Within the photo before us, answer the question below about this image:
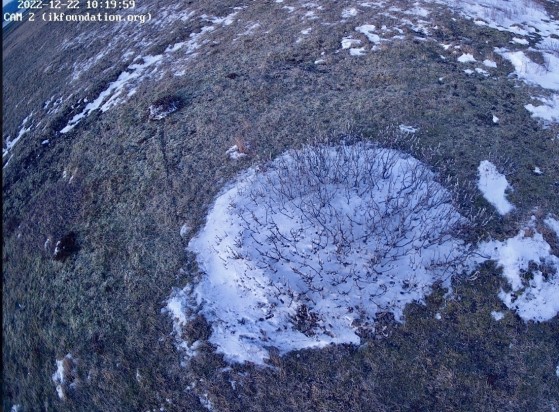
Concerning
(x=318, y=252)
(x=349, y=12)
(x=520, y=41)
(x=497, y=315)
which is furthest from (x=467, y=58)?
(x=318, y=252)

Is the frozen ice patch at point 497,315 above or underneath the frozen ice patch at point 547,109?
underneath

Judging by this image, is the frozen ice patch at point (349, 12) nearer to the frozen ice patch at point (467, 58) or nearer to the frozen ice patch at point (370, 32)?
the frozen ice patch at point (370, 32)

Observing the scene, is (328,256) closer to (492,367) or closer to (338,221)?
(338,221)

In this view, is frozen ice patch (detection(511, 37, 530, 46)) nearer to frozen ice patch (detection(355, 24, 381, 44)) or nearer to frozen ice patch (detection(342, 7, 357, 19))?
frozen ice patch (detection(355, 24, 381, 44))

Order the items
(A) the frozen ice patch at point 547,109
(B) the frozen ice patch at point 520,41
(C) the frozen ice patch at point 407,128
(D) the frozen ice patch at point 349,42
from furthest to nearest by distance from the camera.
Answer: (D) the frozen ice patch at point 349,42 → (B) the frozen ice patch at point 520,41 → (A) the frozen ice patch at point 547,109 → (C) the frozen ice patch at point 407,128

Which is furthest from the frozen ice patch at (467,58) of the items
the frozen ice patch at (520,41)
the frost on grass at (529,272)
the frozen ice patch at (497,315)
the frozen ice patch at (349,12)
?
the frozen ice patch at (497,315)

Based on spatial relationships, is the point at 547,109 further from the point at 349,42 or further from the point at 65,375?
the point at 65,375

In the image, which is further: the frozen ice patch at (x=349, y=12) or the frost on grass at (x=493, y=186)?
the frozen ice patch at (x=349, y=12)
